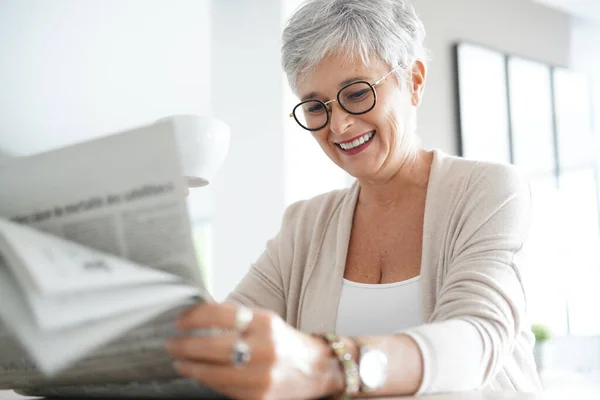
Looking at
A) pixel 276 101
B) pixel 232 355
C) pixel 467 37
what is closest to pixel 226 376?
pixel 232 355

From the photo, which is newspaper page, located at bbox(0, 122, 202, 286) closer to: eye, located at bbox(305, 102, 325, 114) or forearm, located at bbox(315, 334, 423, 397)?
forearm, located at bbox(315, 334, 423, 397)

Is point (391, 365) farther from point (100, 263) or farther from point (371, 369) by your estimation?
point (100, 263)

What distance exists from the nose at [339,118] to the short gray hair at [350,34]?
0.32 feet

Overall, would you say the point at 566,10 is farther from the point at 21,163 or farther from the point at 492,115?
the point at 21,163

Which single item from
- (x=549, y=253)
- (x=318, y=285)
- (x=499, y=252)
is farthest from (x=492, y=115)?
(x=499, y=252)

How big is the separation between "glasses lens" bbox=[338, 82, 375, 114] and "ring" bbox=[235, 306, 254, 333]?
780mm

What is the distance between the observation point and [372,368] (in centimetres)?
69

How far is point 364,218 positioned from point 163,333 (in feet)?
3.14

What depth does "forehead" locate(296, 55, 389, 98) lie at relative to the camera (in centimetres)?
129

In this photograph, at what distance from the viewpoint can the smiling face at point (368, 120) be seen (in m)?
1.30

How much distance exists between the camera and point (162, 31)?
2695mm

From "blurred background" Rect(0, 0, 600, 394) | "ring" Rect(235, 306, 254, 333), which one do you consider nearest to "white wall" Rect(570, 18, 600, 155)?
"blurred background" Rect(0, 0, 600, 394)

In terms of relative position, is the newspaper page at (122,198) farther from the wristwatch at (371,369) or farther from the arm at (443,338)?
the wristwatch at (371,369)

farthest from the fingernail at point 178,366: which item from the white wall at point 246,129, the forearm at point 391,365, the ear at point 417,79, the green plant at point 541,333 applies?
the green plant at point 541,333
